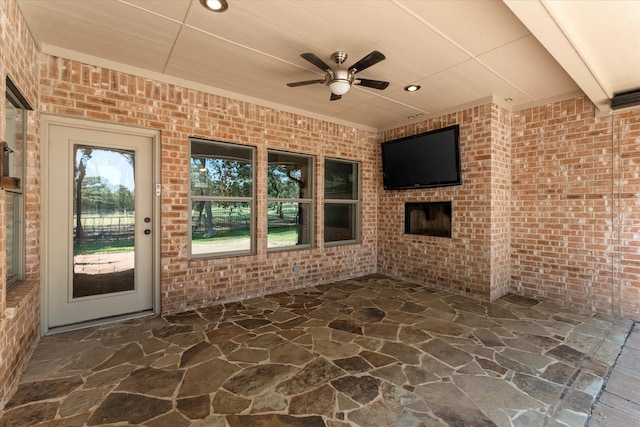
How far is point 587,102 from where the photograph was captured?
3.63 metres

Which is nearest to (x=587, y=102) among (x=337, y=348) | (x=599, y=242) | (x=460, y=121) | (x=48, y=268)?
(x=460, y=121)

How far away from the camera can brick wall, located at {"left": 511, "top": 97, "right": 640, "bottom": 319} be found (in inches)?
134

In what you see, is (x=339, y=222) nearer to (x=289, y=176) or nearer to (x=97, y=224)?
(x=289, y=176)

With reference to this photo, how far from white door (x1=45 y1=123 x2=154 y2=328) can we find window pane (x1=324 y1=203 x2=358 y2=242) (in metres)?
2.72

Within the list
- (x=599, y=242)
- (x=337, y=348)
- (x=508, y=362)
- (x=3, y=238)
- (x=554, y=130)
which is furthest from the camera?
(x=554, y=130)

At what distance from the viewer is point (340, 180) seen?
17.4 ft

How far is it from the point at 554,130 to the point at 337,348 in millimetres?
4013

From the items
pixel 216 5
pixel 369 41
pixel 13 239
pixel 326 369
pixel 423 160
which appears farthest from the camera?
pixel 423 160

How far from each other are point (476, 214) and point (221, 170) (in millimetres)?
3642

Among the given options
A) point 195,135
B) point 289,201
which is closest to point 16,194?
point 195,135

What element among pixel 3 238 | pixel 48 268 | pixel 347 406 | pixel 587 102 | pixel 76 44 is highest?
pixel 76 44

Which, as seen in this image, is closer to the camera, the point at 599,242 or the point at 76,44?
the point at 76,44

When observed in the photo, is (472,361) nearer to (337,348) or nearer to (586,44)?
(337,348)

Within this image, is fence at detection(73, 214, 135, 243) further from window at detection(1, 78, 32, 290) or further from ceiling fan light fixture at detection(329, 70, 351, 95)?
ceiling fan light fixture at detection(329, 70, 351, 95)
